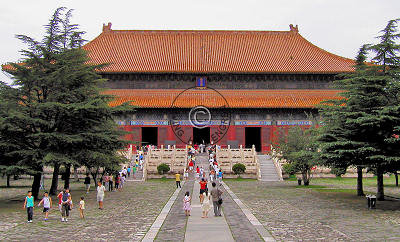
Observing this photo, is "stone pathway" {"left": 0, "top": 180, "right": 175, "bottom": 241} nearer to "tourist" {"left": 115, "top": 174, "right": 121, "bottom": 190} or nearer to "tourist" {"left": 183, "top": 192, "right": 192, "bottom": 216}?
"tourist" {"left": 183, "top": 192, "right": 192, "bottom": 216}

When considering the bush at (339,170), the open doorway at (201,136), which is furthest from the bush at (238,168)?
the open doorway at (201,136)

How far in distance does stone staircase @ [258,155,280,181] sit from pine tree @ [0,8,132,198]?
15.9m

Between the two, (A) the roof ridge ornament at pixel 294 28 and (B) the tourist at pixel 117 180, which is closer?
(B) the tourist at pixel 117 180

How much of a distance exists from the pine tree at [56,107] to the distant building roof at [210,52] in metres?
25.0

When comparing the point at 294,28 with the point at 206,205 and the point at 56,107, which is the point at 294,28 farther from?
the point at 206,205

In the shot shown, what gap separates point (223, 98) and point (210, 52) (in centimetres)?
763

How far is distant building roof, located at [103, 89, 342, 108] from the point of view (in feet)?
150

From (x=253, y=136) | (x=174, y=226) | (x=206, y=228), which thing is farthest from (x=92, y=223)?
(x=253, y=136)

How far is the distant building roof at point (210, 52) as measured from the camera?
48750 mm

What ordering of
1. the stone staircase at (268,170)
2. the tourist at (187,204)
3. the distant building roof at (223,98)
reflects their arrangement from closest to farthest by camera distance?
the tourist at (187,204), the stone staircase at (268,170), the distant building roof at (223,98)

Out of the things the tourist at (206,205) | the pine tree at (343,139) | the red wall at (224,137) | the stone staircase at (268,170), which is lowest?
the tourist at (206,205)

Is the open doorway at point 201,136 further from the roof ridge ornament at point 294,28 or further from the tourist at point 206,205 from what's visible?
the tourist at point 206,205

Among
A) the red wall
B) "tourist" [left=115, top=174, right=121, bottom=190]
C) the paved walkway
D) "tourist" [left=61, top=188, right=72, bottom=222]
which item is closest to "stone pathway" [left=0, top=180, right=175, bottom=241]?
"tourist" [left=61, top=188, right=72, bottom=222]

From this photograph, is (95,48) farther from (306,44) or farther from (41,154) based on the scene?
(41,154)
